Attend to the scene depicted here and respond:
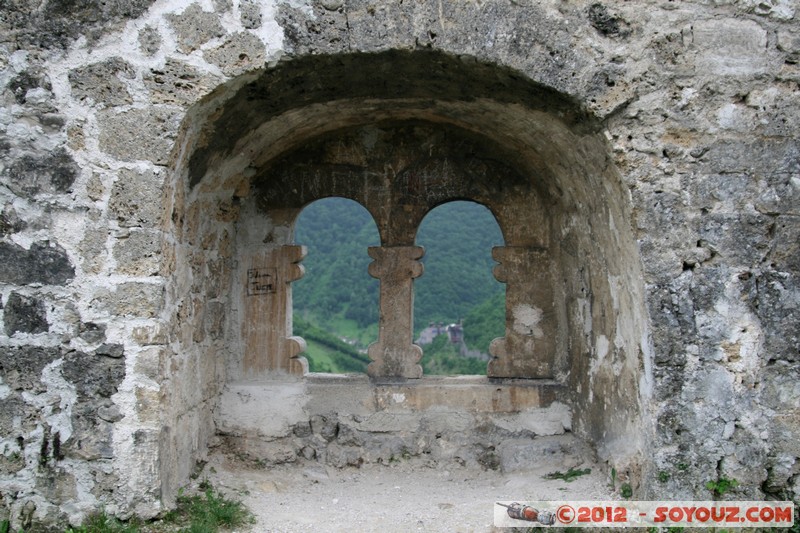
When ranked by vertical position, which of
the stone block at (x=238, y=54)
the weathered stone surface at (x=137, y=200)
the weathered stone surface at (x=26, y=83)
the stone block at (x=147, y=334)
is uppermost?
the stone block at (x=238, y=54)

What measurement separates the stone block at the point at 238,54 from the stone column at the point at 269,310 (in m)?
1.66

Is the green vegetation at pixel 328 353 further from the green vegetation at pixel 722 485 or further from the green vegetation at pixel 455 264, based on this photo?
the green vegetation at pixel 722 485

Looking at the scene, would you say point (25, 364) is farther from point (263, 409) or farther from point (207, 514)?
point (263, 409)

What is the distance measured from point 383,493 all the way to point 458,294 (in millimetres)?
5469

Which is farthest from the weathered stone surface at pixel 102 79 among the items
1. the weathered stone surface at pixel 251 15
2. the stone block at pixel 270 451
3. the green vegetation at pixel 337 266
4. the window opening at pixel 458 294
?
the green vegetation at pixel 337 266

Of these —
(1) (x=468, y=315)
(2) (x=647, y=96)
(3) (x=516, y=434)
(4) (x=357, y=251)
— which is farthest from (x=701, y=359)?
(4) (x=357, y=251)

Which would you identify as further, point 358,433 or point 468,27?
point 358,433

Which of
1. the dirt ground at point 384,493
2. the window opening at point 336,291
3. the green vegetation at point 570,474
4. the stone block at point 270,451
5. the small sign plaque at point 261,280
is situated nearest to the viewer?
the dirt ground at point 384,493

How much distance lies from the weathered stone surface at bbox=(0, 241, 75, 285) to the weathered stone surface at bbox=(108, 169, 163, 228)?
32 centimetres

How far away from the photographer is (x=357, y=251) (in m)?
10.6

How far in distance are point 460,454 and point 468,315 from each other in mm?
4119

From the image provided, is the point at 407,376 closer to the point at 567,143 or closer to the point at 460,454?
the point at 460,454

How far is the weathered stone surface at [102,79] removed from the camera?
3680 mm

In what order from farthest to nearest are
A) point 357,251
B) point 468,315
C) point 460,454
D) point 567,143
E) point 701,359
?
1. point 357,251
2. point 468,315
3. point 460,454
4. point 567,143
5. point 701,359
